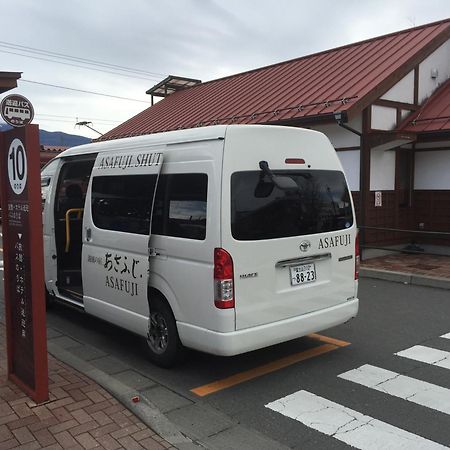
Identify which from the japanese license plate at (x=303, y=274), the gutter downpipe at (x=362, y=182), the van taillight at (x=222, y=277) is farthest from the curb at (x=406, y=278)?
the van taillight at (x=222, y=277)

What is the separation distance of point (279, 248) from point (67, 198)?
3.54 m

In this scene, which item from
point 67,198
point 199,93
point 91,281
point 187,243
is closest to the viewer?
point 187,243

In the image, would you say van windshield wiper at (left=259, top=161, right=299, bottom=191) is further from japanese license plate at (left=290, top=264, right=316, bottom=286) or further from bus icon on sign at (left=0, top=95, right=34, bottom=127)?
bus icon on sign at (left=0, top=95, right=34, bottom=127)

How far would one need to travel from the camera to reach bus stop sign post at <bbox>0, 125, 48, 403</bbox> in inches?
149

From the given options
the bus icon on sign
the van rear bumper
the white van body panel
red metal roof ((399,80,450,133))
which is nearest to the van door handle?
the van rear bumper

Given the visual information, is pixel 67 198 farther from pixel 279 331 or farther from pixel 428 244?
pixel 428 244

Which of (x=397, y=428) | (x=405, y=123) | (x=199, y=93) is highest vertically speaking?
(x=199, y=93)

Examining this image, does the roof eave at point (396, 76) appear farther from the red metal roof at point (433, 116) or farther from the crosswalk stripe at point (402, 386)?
the crosswalk stripe at point (402, 386)

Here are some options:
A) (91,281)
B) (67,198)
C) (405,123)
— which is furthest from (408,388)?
A: (405,123)

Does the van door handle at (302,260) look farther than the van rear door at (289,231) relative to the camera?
Yes

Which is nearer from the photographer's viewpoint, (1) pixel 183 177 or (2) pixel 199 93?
(1) pixel 183 177

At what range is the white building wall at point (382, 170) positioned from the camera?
37.1 feet

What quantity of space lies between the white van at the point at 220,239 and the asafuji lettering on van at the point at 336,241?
0.01m

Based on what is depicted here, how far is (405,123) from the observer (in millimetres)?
11766
